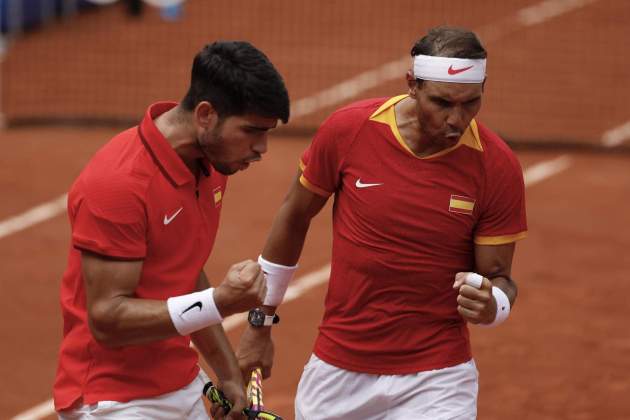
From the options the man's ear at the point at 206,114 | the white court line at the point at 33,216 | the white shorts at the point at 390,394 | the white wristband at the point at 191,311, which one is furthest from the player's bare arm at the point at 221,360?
the white court line at the point at 33,216

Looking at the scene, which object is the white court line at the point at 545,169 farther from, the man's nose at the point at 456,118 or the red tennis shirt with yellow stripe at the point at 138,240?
the red tennis shirt with yellow stripe at the point at 138,240

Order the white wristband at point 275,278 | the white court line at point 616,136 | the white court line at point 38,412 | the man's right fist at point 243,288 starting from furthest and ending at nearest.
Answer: the white court line at point 616,136
the white court line at point 38,412
the white wristband at point 275,278
the man's right fist at point 243,288

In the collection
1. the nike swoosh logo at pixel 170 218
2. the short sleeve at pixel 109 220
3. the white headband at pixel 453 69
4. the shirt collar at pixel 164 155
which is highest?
the white headband at pixel 453 69

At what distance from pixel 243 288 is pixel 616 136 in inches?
530

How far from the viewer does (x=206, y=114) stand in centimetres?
480

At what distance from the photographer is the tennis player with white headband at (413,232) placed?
18.1 ft

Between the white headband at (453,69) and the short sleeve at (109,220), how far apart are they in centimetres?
148

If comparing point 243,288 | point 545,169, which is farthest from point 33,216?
point 243,288

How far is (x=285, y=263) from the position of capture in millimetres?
6094

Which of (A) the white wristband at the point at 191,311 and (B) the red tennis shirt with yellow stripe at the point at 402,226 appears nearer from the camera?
(A) the white wristband at the point at 191,311

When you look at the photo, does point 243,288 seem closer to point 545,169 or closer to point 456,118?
point 456,118

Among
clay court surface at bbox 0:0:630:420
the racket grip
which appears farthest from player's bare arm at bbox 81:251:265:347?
clay court surface at bbox 0:0:630:420

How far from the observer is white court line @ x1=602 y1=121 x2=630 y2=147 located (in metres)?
16.9

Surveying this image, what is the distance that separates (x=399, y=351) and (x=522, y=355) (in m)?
4.36
